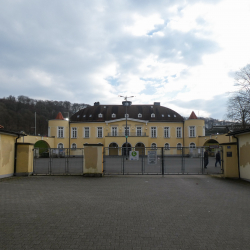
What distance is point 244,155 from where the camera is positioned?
13.5 meters

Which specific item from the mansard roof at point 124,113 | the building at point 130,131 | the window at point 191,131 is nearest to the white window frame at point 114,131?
the building at point 130,131

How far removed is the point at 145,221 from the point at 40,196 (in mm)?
4666

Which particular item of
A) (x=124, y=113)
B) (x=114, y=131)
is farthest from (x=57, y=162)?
(x=124, y=113)

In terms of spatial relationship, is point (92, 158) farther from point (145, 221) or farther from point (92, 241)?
point (92, 241)

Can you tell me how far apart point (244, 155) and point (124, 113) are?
150ft

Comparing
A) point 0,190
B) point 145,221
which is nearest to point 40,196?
point 0,190

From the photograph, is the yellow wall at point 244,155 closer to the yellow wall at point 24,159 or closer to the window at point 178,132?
the yellow wall at point 24,159

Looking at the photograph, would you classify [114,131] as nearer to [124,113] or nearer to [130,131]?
[130,131]

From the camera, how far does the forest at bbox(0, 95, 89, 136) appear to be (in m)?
72.2

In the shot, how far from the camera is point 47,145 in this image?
47.5 metres

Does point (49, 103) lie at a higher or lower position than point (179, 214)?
higher

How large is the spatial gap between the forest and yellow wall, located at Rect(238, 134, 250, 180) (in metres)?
56.8

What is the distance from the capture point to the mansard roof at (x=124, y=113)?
56562mm

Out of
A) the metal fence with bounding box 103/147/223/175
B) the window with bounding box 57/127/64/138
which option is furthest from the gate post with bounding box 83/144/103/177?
the window with bounding box 57/127/64/138
